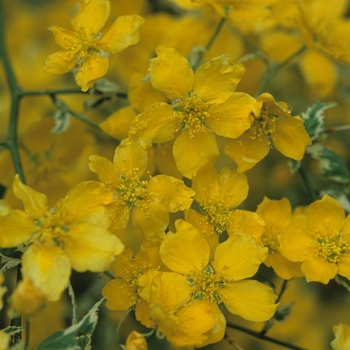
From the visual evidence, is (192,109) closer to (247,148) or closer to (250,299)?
(247,148)

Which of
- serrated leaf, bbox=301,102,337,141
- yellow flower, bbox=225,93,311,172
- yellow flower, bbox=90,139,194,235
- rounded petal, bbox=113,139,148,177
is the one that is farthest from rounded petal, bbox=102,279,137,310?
serrated leaf, bbox=301,102,337,141

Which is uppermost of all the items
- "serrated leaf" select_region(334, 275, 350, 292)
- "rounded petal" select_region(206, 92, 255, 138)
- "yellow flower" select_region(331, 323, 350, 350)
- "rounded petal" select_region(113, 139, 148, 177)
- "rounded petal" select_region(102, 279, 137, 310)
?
"rounded petal" select_region(206, 92, 255, 138)

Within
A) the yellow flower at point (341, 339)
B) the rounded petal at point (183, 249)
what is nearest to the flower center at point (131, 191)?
the rounded petal at point (183, 249)

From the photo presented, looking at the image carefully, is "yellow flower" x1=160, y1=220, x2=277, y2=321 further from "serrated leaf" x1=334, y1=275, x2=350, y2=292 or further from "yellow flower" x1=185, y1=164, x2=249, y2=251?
"serrated leaf" x1=334, y1=275, x2=350, y2=292

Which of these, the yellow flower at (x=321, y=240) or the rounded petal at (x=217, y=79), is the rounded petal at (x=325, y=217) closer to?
the yellow flower at (x=321, y=240)

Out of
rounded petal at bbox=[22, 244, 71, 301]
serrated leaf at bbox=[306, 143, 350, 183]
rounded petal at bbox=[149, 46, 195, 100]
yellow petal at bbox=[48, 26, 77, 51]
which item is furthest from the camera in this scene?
serrated leaf at bbox=[306, 143, 350, 183]

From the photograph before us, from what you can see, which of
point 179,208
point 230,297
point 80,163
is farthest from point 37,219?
point 80,163
